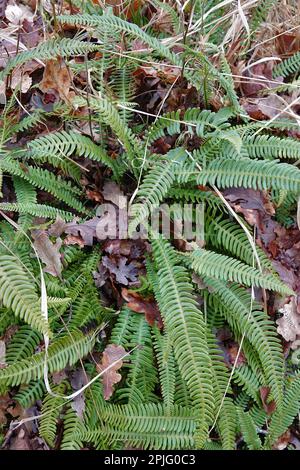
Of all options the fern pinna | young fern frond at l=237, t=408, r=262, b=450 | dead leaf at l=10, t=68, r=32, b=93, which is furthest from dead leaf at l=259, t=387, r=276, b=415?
dead leaf at l=10, t=68, r=32, b=93

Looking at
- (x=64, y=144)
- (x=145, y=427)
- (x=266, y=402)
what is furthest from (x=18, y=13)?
(x=266, y=402)

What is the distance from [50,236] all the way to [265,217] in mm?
1033

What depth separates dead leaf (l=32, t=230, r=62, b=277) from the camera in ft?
6.97

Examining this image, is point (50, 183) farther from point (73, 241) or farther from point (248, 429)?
point (248, 429)

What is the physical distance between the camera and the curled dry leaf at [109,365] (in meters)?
2.01

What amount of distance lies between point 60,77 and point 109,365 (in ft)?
4.56

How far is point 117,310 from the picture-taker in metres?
2.21

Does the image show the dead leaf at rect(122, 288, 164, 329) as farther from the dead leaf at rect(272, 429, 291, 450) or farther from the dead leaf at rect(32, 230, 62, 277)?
the dead leaf at rect(272, 429, 291, 450)

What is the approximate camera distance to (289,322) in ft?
7.20

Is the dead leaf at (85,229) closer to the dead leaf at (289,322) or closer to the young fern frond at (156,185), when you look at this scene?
the young fern frond at (156,185)

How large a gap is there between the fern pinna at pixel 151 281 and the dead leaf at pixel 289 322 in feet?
0.34

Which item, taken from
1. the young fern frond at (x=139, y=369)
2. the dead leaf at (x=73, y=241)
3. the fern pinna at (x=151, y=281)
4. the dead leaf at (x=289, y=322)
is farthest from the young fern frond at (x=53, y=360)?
the dead leaf at (x=289, y=322)

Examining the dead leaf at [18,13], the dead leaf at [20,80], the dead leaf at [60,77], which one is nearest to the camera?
the dead leaf at [60,77]
